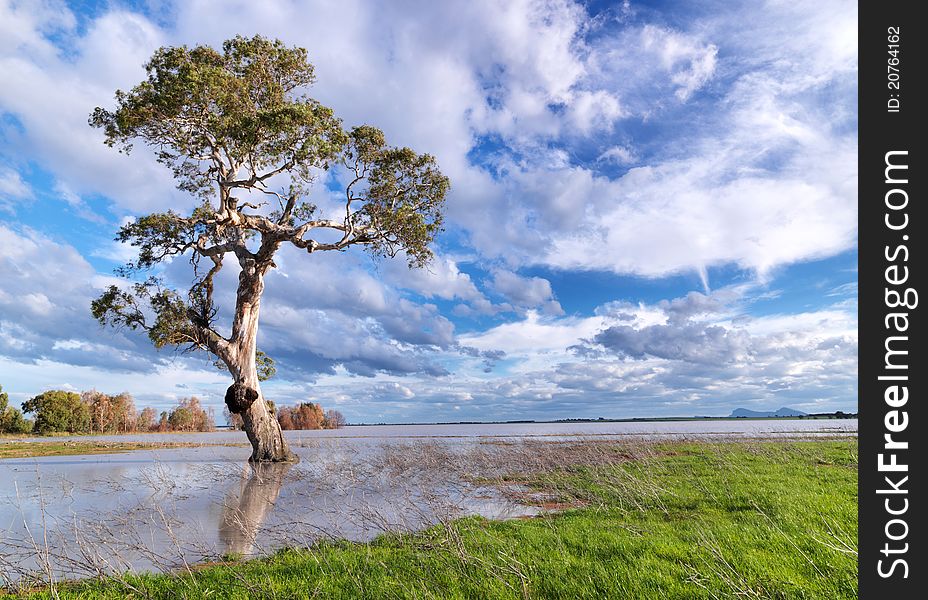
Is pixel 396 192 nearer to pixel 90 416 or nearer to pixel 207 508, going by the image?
pixel 207 508

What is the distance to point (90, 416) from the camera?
84.9 meters

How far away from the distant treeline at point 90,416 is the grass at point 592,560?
88.3 meters

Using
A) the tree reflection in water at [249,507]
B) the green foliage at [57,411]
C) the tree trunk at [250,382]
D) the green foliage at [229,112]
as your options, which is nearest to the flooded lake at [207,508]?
the tree reflection in water at [249,507]

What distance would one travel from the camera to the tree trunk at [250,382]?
2700 centimetres

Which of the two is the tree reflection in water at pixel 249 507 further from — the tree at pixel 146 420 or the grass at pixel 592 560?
the tree at pixel 146 420

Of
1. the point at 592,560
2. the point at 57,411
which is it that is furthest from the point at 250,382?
the point at 57,411

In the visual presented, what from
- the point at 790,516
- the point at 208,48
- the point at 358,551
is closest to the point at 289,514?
the point at 358,551

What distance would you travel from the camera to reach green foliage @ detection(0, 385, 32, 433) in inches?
2891

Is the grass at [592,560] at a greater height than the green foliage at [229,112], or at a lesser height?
lesser

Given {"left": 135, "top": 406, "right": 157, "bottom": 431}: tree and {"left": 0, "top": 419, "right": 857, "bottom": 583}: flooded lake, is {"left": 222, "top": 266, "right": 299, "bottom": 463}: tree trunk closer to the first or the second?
{"left": 0, "top": 419, "right": 857, "bottom": 583}: flooded lake

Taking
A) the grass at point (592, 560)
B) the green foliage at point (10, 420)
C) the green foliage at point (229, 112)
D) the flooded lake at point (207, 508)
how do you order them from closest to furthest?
the grass at point (592, 560) → the flooded lake at point (207, 508) → the green foliage at point (229, 112) → the green foliage at point (10, 420)

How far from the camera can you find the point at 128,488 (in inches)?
717
